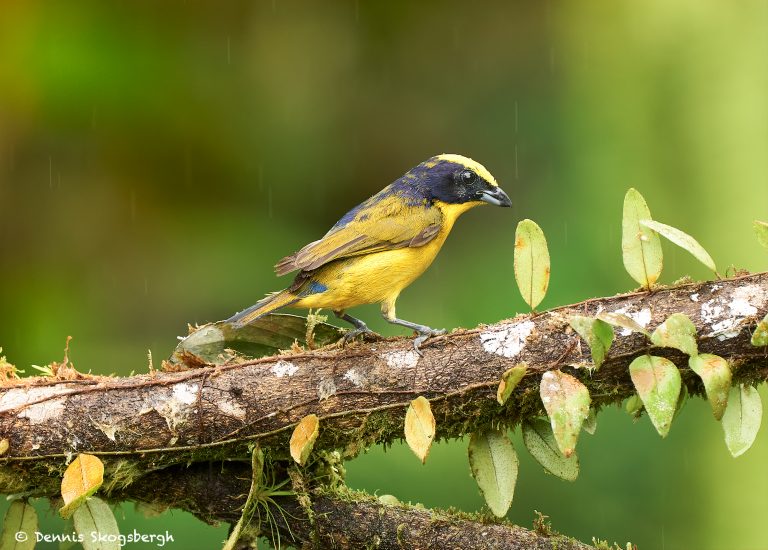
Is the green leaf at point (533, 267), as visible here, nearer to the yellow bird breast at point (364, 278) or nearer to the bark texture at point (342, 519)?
the bark texture at point (342, 519)

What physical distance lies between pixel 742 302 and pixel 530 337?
47 centimetres

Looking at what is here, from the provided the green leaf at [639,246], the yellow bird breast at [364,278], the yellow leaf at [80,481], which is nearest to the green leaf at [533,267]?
the green leaf at [639,246]

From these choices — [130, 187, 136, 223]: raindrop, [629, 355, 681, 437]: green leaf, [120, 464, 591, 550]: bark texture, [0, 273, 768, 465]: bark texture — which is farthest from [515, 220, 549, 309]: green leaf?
[130, 187, 136, 223]: raindrop

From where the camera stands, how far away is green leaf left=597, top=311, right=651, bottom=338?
7.02ft

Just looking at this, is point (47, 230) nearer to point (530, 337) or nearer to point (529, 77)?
point (529, 77)

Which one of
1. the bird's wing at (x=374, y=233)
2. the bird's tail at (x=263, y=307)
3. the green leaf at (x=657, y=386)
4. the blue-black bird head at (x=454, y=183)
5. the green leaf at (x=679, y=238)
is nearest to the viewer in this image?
the green leaf at (x=657, y=386)

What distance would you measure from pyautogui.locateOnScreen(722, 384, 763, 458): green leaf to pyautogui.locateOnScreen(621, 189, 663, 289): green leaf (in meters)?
0.31

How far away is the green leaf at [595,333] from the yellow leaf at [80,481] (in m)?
1.17

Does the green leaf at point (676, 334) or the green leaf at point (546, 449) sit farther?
the green leaf at point (546, 449)

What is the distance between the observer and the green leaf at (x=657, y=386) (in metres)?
2.09

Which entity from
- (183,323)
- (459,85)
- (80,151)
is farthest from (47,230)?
(459,85)

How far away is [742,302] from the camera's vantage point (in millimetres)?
2211

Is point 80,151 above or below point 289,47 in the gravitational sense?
below

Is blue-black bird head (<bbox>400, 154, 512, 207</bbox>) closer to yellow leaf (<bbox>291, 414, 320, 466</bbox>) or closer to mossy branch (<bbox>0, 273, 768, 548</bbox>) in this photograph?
mossy branch (<bbox>0, 273, 768, 548</bbox>)
